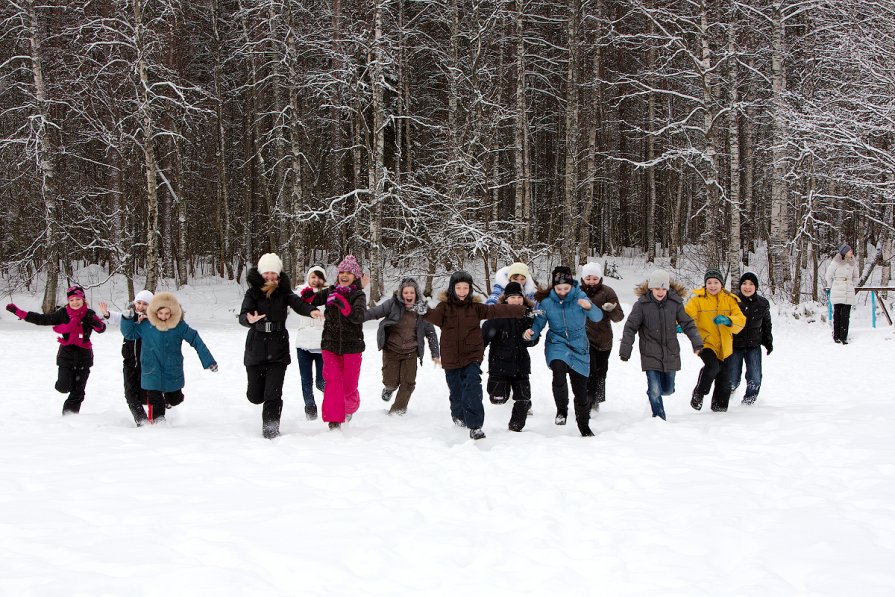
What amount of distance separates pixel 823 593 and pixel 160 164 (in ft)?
91.0

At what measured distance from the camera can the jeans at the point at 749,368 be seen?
777cm

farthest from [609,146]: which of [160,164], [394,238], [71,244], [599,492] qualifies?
[599,492]

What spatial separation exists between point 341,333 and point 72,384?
3369mm

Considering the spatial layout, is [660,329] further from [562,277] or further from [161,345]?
[161,345]

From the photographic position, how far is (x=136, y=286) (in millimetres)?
22234

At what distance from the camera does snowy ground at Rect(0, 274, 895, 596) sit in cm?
319

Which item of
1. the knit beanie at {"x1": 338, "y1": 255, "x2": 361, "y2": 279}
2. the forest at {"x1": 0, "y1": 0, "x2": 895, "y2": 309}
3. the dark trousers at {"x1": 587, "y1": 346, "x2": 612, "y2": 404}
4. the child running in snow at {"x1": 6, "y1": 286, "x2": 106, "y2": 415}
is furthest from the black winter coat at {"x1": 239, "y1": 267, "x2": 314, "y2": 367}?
the forest at {"x1": 0, "y1": 0, "x2": 895, "y2": 309}

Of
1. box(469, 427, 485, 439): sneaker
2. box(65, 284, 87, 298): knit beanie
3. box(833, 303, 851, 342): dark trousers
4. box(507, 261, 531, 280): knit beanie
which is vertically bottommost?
box(469, 427, 485, 439): sneaker

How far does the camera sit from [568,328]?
21.2 ft

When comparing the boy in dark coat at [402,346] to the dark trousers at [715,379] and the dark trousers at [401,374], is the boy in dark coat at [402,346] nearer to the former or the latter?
the dark trousers at [401,374]

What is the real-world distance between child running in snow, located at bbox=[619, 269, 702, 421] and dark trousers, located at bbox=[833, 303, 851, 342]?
806cm

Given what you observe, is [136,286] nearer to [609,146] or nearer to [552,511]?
[609,146]

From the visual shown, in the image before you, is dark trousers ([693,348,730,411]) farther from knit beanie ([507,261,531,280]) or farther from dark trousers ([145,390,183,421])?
dark trousers ([145,390,183,421])

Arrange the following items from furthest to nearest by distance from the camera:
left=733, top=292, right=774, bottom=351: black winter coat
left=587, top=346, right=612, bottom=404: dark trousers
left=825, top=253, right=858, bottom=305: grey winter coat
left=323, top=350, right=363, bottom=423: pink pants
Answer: left=825, top=253, right=858, bottom=305: grey winter coat < left=733, top=292, right=774, bottom=351: black winter coat < left=587, top=346, right=612, bottom=404: dark trousers < left=323, top=350, right=363, bottom=423: pink pants
